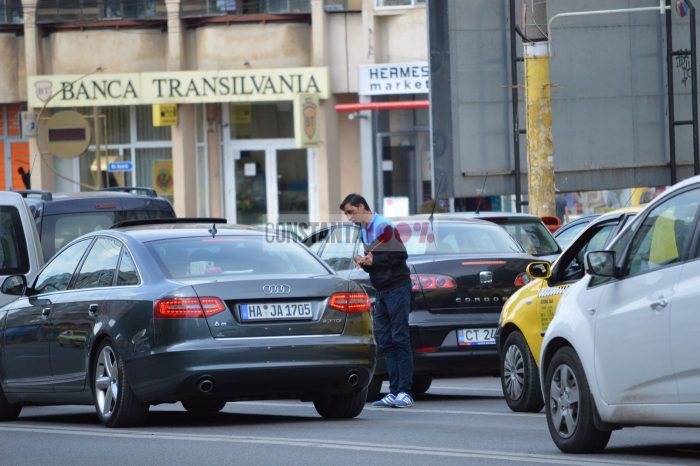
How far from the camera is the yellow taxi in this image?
39.5 ft

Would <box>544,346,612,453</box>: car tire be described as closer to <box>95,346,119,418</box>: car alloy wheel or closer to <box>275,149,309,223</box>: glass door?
<box>95,346,119,418</box>: car alloy wheel

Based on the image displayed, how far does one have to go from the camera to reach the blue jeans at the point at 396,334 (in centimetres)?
1348

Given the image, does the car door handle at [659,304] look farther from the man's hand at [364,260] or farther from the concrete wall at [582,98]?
the concrete wall at [582,98]

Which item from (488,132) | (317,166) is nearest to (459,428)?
(488,132)

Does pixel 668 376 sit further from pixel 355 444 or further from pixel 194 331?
pixel 194 331

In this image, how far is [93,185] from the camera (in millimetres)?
41469

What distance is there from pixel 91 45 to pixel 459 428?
98.0 ft

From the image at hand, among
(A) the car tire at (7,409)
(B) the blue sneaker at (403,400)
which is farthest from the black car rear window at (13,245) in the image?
(B) the blue sneaker at (403,400)

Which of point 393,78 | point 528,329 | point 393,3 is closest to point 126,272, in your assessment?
point 528,329

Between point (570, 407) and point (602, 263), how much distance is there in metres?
0.95

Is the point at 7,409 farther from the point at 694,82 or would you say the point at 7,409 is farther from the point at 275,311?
the point at 694,82

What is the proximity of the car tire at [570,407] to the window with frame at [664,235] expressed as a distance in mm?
751

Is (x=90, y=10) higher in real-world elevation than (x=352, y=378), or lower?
higher

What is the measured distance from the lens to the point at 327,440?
34.4 feet
